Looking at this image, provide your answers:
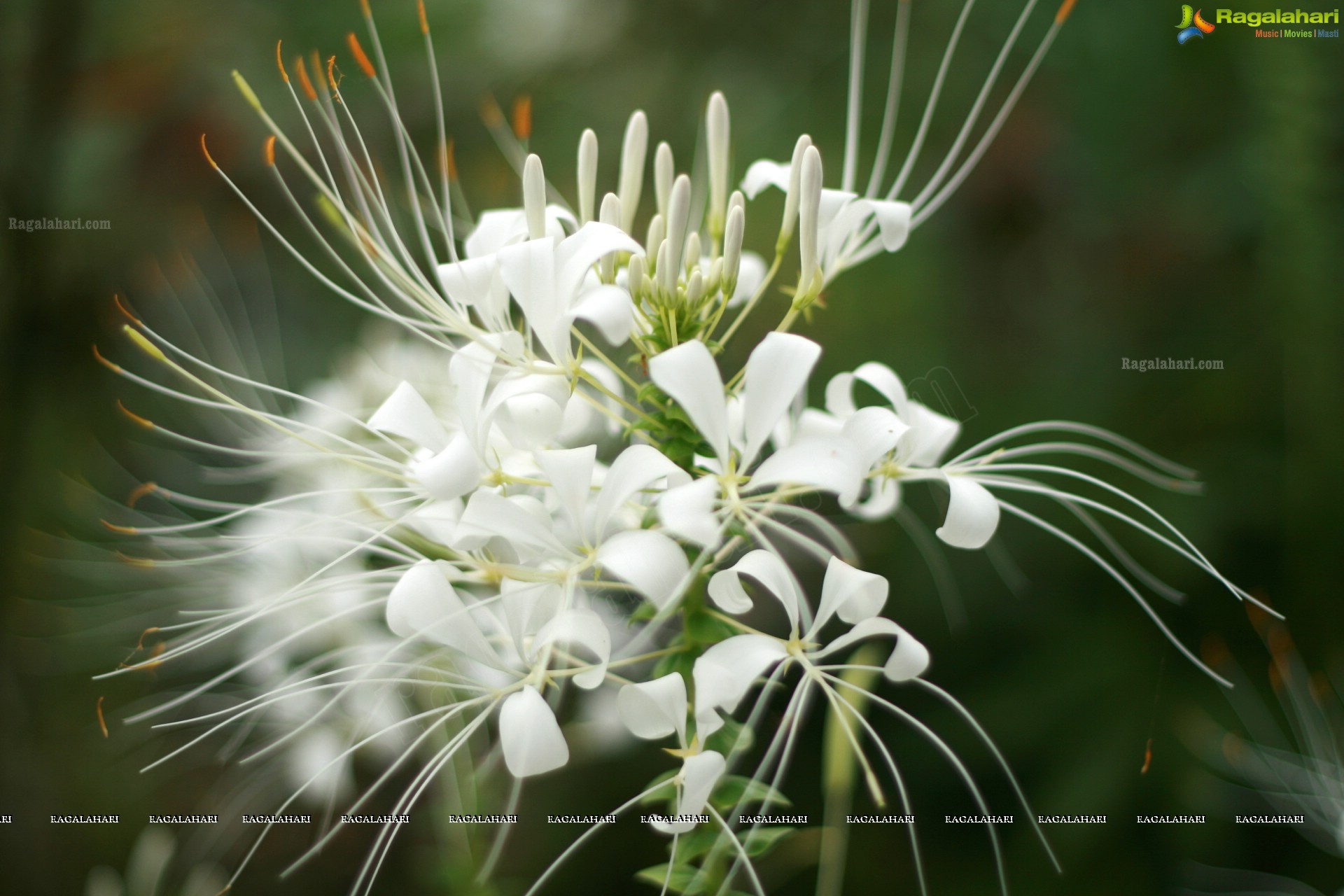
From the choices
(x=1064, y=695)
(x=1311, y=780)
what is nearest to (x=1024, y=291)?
(x=1064, y=695)

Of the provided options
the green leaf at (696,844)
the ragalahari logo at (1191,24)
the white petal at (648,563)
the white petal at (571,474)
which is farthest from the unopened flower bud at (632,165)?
the ragalahari logo at (1191,24)

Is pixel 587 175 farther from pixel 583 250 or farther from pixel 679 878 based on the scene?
pixel 679 878

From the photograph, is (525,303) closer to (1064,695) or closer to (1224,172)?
(1064,695)

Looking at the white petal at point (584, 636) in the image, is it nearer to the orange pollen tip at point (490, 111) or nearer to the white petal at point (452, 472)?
the white petal at point (452, 472)

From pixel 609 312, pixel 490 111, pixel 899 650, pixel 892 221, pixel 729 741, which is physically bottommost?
pixel 729 741

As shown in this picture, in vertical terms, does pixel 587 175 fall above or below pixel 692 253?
above

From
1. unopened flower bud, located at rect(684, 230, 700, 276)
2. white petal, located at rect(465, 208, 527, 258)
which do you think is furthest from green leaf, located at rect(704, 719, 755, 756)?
white petal, located at rect(465, 208, 527, 258)

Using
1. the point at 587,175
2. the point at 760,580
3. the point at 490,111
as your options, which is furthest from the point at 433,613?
the point at 490,111
